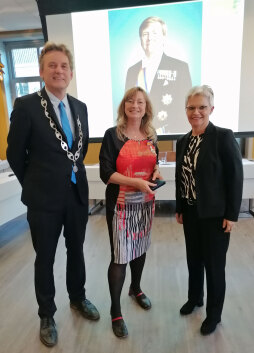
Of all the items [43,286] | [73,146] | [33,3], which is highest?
[33,3]

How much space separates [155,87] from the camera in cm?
323

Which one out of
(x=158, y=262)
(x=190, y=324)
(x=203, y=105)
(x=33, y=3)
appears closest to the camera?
(x=203, y=105)

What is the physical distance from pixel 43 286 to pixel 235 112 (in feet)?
9.44

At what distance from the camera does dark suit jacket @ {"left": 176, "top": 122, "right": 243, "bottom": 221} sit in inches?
50.3

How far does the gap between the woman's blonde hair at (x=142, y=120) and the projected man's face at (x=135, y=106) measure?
21 millimetres

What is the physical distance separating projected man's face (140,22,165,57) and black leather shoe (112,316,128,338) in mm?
2863

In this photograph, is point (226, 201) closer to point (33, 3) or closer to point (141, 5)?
point (141, 5)

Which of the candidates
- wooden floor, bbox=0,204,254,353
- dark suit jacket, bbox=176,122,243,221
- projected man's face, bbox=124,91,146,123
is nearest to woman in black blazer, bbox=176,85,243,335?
dark suit jacket, bbox=176,122,243,221

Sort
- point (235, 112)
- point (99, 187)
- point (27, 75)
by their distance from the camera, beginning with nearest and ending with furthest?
point (235, 112)
point (99, 187)
point (27, 75)

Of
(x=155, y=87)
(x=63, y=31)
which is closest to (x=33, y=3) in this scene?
(x=63, y=31)

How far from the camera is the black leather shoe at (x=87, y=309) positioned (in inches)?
64.8

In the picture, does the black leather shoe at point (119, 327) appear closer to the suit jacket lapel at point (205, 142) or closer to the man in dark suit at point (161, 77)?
the suit jacket lapel at point (205, 142)

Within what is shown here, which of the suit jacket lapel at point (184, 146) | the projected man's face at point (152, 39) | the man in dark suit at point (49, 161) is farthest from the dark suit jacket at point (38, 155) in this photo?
the projected man's face at point (152, 39)

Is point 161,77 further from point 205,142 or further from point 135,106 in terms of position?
point 205,142
